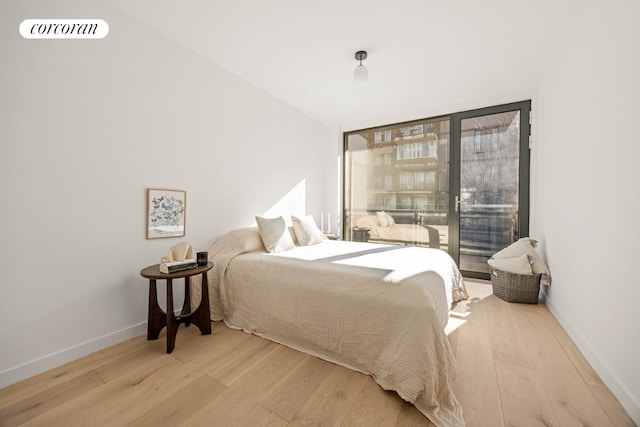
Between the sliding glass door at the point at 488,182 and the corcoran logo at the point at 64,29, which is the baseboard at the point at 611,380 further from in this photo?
the corcoran logo at the point at 64,29

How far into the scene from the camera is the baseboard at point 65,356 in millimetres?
1521

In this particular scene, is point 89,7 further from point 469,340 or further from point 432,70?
point 469,340

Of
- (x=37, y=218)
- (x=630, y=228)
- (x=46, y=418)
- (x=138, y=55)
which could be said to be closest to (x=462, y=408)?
(x=630, y=228)

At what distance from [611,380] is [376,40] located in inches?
112

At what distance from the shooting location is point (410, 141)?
4.04 metres

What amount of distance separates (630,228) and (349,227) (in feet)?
11.6

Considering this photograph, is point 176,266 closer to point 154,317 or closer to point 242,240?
point 154,317

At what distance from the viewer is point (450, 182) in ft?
12.2

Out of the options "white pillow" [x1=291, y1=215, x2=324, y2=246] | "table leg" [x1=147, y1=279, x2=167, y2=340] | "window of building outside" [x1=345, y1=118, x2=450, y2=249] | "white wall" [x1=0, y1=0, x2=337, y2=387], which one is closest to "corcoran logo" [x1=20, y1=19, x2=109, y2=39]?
"white wall" [x1=0, y1=0, x2=337, y2=387]

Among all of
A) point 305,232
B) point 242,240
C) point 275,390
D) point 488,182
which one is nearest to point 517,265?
point 488,182

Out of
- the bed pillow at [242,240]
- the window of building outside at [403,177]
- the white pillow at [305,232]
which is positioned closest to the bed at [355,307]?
the bed pillow at [242,240]

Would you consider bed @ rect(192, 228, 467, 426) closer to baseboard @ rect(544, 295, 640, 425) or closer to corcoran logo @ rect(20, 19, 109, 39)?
baseboard @ rect(544, 295, 640, 425)

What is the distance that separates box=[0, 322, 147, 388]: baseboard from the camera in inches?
59.9

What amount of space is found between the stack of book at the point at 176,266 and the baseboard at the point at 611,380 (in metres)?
2.64
